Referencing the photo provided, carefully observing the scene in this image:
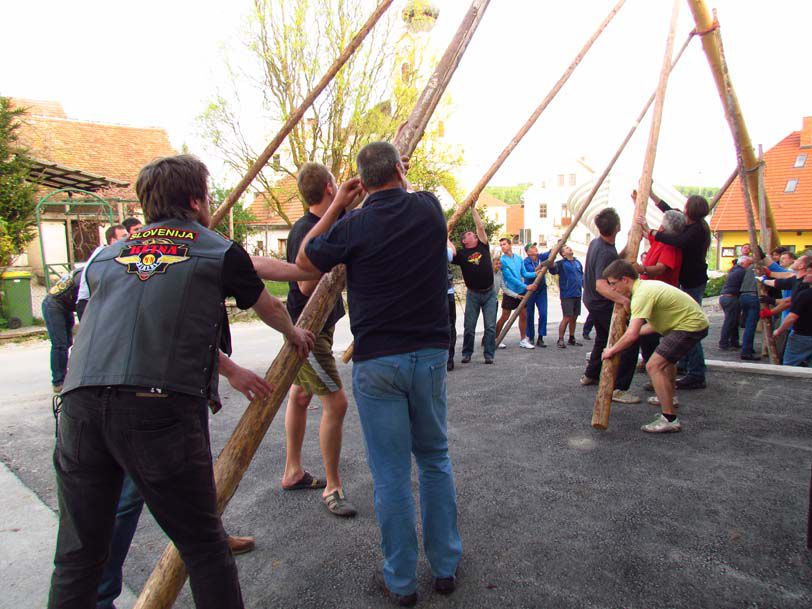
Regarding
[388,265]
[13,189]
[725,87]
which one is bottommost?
[388,265]

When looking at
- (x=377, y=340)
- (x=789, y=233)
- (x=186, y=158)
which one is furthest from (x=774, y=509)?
(x=789, y=233)

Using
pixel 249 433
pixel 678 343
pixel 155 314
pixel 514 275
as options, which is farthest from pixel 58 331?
pixel 514 275

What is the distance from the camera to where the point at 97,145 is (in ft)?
68.4

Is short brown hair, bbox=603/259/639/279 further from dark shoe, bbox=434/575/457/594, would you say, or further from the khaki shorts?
dark shoe, bbox=434/575/457/594

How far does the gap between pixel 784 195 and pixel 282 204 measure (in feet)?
83.8

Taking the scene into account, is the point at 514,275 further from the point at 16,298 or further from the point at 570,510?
the point at 16,298

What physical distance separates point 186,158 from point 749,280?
8.49m

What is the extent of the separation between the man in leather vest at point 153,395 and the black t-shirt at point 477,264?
583 centimetres

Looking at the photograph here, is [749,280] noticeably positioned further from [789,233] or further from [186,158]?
[789,233]

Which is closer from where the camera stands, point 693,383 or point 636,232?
point 636,232

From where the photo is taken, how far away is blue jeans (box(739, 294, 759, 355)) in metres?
7.71

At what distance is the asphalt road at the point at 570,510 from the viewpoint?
2.49 metres

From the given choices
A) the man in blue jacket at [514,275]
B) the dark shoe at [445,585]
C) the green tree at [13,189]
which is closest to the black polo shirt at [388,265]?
the dark shoe at [445,585]

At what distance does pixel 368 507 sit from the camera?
3.34 metres
